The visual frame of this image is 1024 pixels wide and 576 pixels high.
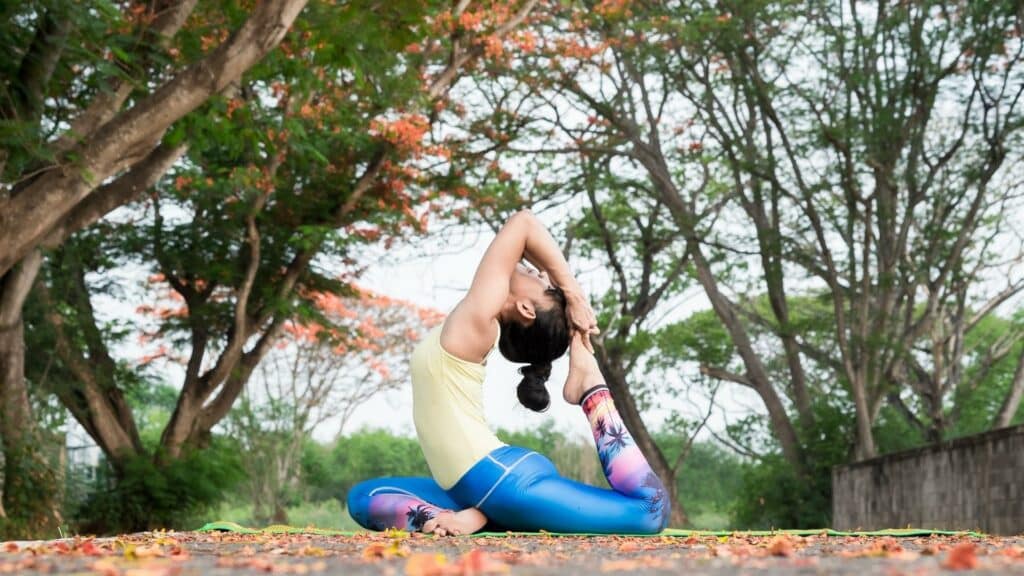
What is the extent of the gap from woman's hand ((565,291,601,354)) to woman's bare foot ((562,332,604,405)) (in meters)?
0.05

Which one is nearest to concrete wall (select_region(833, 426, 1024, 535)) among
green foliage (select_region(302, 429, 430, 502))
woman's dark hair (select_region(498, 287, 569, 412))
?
woman's dark hair (select_region(498, 287, 569, 412))

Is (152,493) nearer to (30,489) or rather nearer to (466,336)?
(30,489)

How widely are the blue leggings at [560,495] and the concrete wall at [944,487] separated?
507 centimetres

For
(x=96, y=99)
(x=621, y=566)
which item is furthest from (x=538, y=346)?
(x=96, y=99)

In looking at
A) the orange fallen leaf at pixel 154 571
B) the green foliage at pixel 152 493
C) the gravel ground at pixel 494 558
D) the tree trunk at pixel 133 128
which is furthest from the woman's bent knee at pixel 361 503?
the green foliage at pixel 152 493

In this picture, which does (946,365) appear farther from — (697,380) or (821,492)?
(697,380)

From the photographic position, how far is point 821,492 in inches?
653

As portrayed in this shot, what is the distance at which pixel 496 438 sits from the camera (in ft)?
17.6

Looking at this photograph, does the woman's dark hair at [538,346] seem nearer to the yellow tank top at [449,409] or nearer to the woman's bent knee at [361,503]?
the yellow tank top at [449,409]

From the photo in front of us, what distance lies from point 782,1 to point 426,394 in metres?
11.1

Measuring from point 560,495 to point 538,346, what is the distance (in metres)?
0.66

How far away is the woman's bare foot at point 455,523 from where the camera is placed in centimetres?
523

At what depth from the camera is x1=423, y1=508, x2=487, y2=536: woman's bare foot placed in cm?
523

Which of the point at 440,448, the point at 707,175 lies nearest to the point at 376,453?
the point at 707,175
